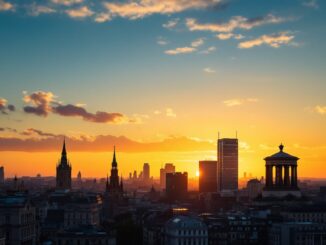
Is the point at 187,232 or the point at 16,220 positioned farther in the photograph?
the point at 187,232

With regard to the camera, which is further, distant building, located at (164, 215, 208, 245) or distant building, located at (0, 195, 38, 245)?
distant building, located at (164, 215, 208, 245)

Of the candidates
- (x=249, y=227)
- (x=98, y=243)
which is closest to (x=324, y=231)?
(x=249, y=227)

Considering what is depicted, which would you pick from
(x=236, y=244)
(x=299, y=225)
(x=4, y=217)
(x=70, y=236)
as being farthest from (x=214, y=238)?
(x=4, y=217)

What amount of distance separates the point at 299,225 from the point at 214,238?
21575 millimetres

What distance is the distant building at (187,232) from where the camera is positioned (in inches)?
7106

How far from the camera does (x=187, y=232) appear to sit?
181 m

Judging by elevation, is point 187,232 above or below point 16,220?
below

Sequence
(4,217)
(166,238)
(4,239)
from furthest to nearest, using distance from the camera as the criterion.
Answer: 1. (166,238)
2. (4,217)
3. (4,239)

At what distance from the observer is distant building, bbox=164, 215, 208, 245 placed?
180500 mm

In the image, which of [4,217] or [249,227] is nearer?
[4,217]

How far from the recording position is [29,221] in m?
174

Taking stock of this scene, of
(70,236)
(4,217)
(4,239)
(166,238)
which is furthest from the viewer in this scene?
(166,238)

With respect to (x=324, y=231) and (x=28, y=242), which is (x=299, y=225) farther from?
(x=28, y=242)

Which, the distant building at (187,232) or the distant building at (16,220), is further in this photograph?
the distant building at (187,232)
